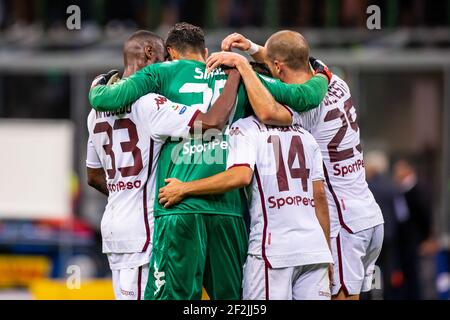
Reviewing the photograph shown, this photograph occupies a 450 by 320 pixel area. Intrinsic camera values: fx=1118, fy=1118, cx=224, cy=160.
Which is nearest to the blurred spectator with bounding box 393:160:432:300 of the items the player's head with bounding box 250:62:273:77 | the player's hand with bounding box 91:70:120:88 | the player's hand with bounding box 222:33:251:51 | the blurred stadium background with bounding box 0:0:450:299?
the blurred stadium background with bounding box 0:0:450:299

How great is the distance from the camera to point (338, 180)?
7.99 metres

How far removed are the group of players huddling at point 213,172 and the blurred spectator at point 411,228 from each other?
8218 millimetres

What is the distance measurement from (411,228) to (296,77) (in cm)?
857

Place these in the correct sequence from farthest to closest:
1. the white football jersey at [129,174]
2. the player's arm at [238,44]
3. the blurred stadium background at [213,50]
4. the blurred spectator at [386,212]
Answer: the blurred stadium background at [213,50] < the blurred spectator at [386,212] < the player's arm at [238,44] < the white football jersey at [129,174]

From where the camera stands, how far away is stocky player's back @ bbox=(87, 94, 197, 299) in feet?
24.8

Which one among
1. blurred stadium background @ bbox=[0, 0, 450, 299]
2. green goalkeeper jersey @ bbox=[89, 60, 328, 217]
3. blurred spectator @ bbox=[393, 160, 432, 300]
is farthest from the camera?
blurred spectator @ bbox=[393, 160, 432, 300]

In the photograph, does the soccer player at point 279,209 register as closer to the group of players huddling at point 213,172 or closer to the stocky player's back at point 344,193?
the group of players huddling at point 213,172

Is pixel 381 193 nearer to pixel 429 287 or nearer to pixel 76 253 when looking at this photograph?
pixel 429 287

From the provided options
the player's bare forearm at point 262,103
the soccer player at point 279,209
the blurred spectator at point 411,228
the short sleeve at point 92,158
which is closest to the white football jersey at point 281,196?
the soccer player at point 279,209

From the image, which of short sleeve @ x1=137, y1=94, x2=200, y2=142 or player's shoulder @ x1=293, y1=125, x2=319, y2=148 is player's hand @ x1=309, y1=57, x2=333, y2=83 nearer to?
player's shoulder @ x1=293, y1=125, x2=319, y2=148

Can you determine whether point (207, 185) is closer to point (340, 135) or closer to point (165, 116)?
point (165, 116)

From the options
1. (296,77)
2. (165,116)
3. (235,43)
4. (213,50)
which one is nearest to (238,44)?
(235,43)

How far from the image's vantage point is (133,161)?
760 cm

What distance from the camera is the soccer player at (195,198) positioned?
7.21 m
